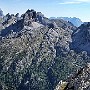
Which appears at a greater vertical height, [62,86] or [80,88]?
[80,88]

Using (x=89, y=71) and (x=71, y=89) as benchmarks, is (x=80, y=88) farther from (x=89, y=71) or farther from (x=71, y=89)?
(x=89, y=71)

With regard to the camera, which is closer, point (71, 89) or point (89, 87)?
point (89, 87)

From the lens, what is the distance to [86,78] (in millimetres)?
38781

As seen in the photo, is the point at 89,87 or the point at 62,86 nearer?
the point at 89,87

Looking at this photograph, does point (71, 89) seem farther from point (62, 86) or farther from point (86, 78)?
point (62, 86)

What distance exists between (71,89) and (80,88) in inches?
96.6

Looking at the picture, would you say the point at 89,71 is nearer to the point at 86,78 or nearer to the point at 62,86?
the point at 86,78

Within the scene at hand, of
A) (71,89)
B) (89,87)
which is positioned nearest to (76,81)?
(71,89)

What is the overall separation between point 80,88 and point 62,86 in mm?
7918

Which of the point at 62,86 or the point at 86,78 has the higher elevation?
the point at 86,78

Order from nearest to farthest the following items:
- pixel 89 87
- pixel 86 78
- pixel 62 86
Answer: pixel 89 87 < pixel 86 78 < pixel 62 86

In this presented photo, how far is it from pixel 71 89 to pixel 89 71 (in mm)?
4369

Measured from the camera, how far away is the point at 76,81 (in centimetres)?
3897

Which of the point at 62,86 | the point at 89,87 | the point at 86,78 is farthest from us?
the point at 62,86
